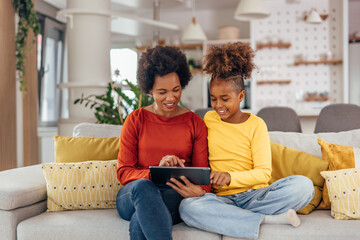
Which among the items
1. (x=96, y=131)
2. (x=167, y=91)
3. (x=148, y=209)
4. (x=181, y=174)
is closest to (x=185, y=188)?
(x=181, y=174)

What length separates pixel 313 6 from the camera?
22.0 feet

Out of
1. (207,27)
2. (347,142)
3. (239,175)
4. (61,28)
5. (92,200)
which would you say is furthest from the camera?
(207,27)

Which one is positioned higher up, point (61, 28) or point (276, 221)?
point (61, 28)

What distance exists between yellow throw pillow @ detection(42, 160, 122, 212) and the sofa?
0.14 feet

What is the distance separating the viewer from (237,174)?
184cm

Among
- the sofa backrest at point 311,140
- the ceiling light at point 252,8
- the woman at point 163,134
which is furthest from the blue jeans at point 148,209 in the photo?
the ceiling light at point 252,8

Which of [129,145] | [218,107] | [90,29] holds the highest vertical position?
[90,29]

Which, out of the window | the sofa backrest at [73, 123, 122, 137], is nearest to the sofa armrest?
the sofa backrest at [73, 123, 122, 137]

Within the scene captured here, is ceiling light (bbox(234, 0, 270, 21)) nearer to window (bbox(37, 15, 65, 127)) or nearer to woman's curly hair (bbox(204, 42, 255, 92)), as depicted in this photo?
woman's curly hair (bbox(204, 42, 255, 92))

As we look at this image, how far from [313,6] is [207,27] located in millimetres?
1931

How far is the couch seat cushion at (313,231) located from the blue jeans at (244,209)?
6 centimetres

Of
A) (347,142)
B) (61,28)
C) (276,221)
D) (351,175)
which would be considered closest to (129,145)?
(276,221)

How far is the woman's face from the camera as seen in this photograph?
1.93 meters

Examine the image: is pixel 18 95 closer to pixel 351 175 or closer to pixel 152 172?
pixel 152 172
